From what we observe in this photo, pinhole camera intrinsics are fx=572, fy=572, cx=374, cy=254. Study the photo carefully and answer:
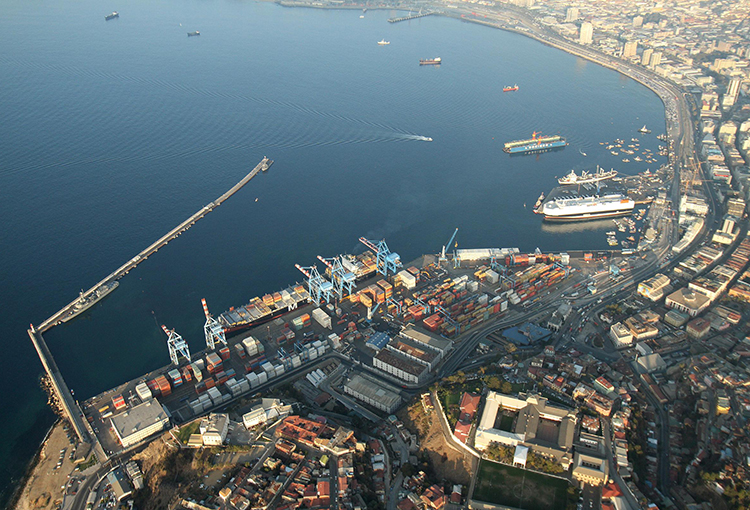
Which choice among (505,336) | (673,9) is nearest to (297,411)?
(505,336)

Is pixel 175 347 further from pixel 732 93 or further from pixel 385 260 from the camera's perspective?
pixel 732 93

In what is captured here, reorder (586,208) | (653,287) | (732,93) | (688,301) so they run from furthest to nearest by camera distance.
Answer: (732,93)
(586,208)
(653,287)
(688,301)

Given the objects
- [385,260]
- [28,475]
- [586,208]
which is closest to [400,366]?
[385,260]

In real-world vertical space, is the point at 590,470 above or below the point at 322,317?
above

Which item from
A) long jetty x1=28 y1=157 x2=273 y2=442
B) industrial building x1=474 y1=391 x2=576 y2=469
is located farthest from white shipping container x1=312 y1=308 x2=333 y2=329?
long jetty x1=28 y1=157 x2=273 y2=442

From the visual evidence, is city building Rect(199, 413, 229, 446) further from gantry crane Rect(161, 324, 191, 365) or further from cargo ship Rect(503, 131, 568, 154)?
cargo ship Rect(503, 131, 568, 154)

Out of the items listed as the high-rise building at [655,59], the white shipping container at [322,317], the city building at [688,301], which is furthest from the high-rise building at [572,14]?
the white shipping container at [322,317]
